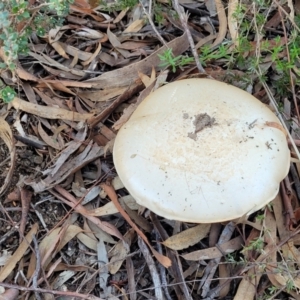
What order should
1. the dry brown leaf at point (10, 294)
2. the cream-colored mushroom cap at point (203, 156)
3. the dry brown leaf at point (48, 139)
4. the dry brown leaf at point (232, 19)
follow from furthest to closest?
the dry brown leaf at point (232, 19), the dry brown leaf at point (48, 139), the dry brown leaf at point (10, 294), the cream-colored mushroom cap at point (203, 156)

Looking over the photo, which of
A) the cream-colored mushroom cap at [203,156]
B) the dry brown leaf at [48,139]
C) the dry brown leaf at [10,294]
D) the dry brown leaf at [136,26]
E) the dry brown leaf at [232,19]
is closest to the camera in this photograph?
the cream-colored mushroom cap at [203,156]

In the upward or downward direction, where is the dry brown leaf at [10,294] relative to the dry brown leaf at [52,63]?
downward

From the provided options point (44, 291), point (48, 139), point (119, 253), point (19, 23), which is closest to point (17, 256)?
point (44, 291)

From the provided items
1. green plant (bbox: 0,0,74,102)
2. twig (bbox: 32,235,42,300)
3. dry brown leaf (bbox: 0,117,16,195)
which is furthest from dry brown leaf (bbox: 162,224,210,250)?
green plant (bbox: 0,0,74,102)

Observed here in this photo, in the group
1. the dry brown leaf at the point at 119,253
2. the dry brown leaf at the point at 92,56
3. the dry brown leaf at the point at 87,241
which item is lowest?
the dry brown leaf at the point at 119,253

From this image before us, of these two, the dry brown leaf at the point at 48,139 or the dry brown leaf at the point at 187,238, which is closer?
the dry brown leaf at the point at 187,238

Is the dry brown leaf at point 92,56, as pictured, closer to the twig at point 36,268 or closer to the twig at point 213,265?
the twig at point 36,268

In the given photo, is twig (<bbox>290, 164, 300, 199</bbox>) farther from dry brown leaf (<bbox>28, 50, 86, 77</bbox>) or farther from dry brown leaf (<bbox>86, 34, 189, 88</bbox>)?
dry brown leaf (<bbox>28, 50, 86, 77</bbox>)

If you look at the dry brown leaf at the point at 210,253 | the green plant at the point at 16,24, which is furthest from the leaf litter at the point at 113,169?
the green plant at the point at 16,24
